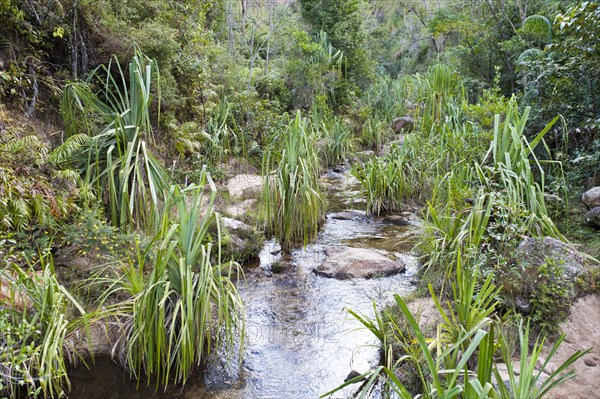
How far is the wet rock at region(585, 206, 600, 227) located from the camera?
12.0 ft

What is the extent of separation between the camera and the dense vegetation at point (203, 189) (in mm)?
2508

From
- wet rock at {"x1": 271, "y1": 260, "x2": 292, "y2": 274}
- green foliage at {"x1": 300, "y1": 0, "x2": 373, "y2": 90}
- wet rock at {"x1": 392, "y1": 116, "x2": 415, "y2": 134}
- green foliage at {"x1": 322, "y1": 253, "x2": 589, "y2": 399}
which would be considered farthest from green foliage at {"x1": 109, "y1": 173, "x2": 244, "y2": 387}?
green foliage at {"x1": 300, "y1": 0, "x2": 373, "y2": 90}

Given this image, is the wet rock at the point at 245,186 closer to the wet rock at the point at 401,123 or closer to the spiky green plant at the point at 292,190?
the spiky green plant at the point at 292,190

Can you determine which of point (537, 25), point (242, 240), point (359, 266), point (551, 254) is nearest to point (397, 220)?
point (359, 266)

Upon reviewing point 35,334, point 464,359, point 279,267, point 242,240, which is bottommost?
point 279,267

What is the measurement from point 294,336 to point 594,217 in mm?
2860

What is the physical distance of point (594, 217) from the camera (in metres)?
3.69

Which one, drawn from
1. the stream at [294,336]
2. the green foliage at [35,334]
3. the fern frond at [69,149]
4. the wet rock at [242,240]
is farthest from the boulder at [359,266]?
the fern frond at [69,149]

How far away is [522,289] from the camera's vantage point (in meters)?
Answer: 2.94

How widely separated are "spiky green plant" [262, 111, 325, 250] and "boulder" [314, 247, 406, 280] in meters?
0.51

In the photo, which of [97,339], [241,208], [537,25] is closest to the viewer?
[97,339]

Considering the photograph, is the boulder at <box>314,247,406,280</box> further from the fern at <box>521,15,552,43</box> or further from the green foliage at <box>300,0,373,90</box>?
the green foliage at <box>300,0,373,90</box>

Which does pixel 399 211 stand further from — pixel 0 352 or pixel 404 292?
pixel 0 352

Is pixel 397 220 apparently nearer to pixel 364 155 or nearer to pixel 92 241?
pixel 364 155
